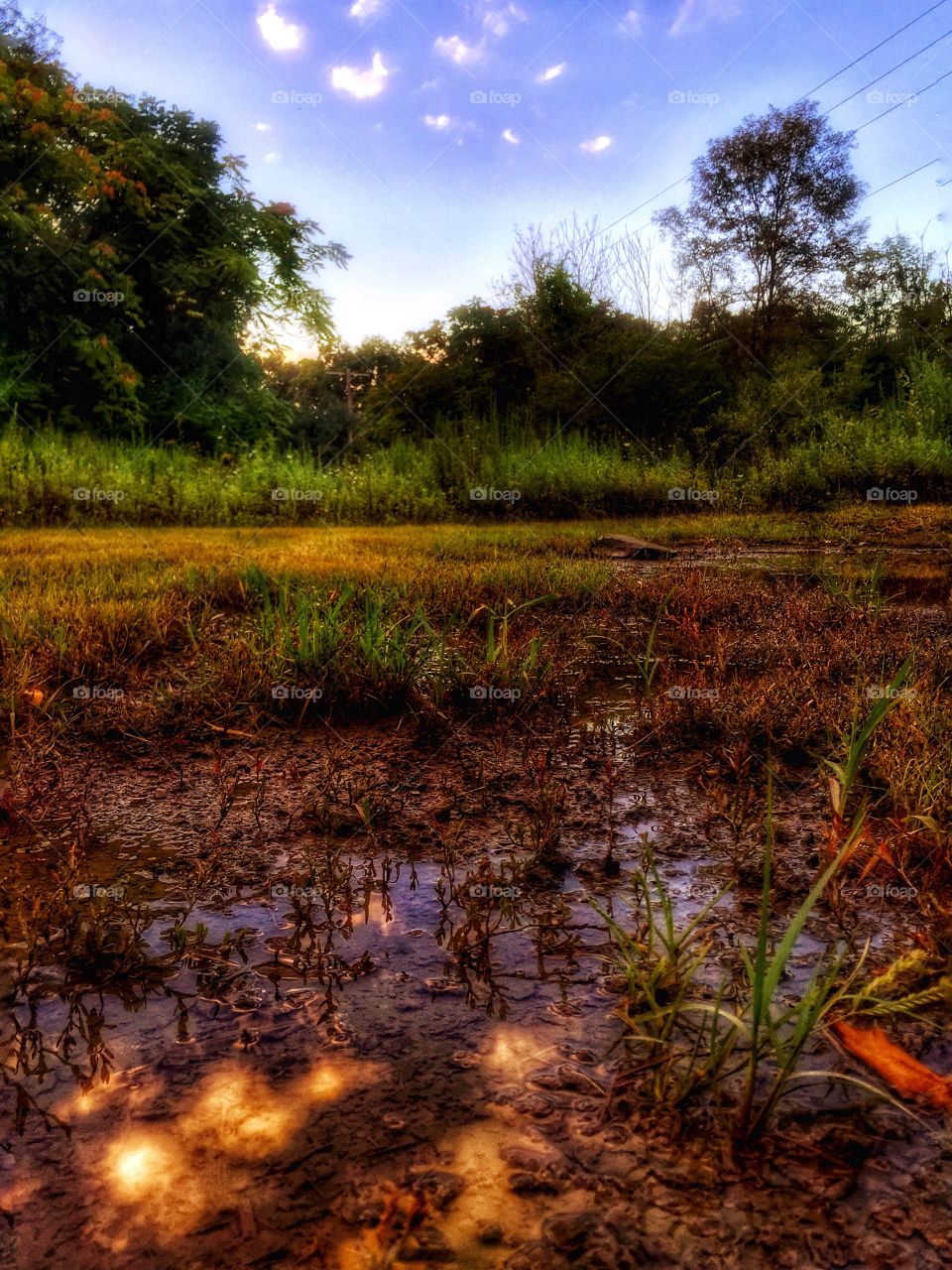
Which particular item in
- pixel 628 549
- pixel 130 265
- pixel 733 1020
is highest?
pixel 130 265

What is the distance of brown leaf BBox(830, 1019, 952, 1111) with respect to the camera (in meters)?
1.22

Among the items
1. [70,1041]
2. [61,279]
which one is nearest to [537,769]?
[70,1041]

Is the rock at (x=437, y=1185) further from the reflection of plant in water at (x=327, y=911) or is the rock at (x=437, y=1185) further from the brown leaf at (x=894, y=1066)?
the brown leaf at (x=894, y=1066)

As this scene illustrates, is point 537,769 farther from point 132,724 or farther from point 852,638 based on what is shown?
point 852,638

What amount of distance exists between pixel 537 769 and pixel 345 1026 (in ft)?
3.91

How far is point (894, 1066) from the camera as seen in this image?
50.3 inches

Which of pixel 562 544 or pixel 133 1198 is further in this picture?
pixel 562 544

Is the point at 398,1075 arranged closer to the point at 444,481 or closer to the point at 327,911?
the point at 327,911

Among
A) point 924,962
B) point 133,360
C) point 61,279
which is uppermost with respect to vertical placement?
point 61,279

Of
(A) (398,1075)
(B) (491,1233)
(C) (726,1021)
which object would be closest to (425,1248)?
(B) (491,1233)

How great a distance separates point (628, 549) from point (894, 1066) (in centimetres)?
670

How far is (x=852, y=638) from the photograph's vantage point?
153 inches

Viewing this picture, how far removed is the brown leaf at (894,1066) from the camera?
47.9 inches

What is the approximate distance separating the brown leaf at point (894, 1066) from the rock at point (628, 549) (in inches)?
246
